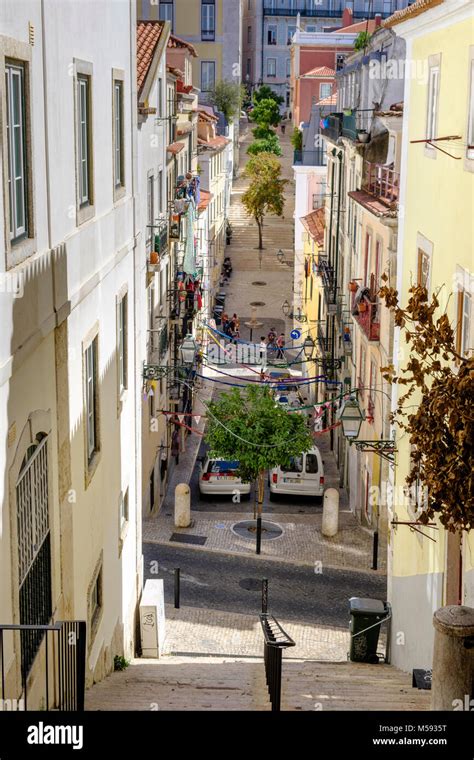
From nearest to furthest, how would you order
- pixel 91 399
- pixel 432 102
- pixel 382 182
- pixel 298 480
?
pixel 91 399
pixel 432 102
pixel 382 182
pixel 298 480

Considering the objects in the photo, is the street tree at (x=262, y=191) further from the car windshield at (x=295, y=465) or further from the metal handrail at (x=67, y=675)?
the metal handrail at (x=67, y=675)

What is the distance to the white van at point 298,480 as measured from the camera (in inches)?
1122

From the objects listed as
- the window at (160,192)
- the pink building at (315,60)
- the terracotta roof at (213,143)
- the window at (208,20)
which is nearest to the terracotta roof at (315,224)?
the terracotta roof at (213,143)

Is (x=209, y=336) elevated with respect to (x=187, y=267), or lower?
lower

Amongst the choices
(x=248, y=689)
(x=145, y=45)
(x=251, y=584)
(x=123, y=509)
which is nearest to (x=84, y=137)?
(x=123, y=509)

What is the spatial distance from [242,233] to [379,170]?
45.1m

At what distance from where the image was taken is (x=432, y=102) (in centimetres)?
1392

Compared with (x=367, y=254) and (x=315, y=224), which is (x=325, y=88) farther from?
(x=367, y=254)

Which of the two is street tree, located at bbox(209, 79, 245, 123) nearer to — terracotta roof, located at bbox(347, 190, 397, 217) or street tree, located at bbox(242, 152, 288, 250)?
street tree, located at bbox(242, 152, 288, 250)

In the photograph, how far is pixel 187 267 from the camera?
1471 inches

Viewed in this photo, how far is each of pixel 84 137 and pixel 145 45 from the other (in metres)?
15.5

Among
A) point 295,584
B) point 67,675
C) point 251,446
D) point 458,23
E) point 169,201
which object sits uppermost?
point 458,23
